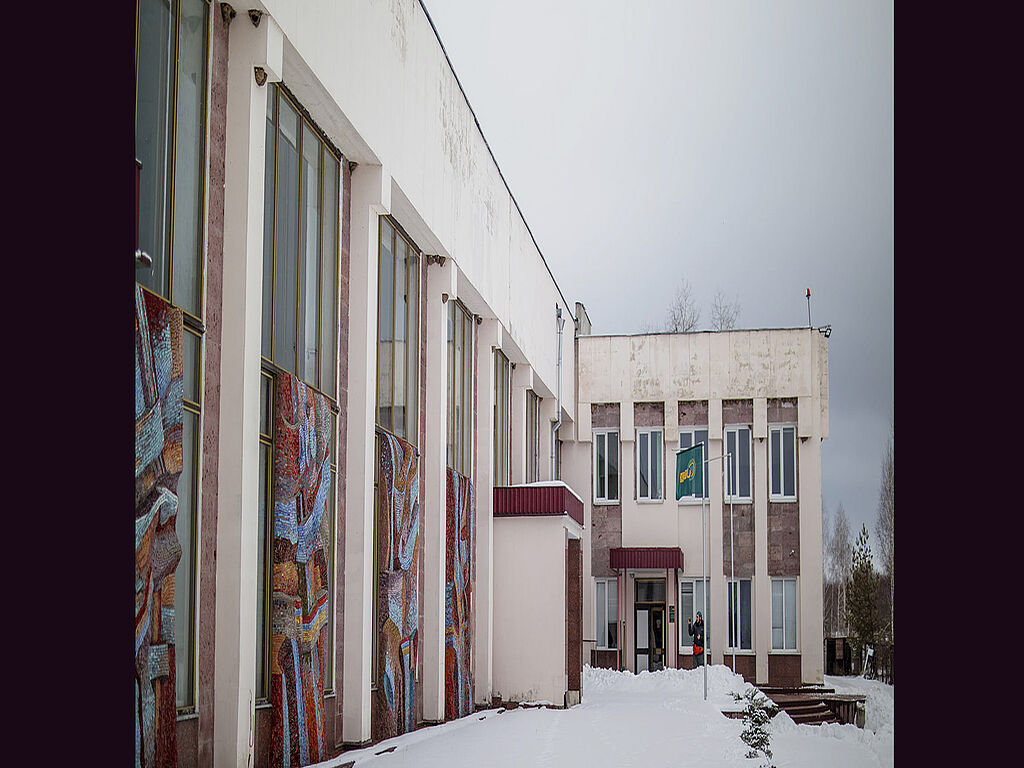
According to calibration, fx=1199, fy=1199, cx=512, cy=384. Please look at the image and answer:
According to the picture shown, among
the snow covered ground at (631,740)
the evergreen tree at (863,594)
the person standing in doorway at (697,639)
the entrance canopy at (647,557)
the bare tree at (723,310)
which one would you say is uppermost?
the bare tree at (723,310)

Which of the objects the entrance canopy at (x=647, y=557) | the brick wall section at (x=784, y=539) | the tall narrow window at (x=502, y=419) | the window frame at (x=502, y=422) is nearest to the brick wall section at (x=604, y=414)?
the entrance canopy at (x=647, y=557)

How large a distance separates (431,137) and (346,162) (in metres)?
2.96

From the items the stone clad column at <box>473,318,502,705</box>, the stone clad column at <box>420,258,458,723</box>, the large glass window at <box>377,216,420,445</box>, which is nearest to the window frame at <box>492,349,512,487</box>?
the stone clad column at <box>473,318,502,705</box>

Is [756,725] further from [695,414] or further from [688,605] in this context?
[695,414]

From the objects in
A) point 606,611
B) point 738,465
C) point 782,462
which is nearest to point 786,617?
point 782,462

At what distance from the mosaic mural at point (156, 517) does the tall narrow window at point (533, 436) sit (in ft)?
61.8

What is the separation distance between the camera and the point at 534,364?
87.7 ft

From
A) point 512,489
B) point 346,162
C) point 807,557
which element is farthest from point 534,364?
point 346,162

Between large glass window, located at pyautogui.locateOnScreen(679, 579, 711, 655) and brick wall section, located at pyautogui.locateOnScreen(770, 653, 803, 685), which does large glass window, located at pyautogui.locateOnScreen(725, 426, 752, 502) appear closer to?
large glass window, located at pyautogui.locateOnScreen(679, 579, 711, 655)

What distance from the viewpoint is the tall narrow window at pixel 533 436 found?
2831 cm

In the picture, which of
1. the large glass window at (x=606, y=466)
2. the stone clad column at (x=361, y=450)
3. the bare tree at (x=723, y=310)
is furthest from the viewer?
the large glass window at (x=606, y=466)

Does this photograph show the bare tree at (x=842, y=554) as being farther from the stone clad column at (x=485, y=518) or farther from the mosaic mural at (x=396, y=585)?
the stone clad column at (x=485, y=518)

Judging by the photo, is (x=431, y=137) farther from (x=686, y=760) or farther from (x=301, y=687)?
(x=686, y=760)

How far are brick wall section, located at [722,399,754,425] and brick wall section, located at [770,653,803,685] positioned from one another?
6250 mm
